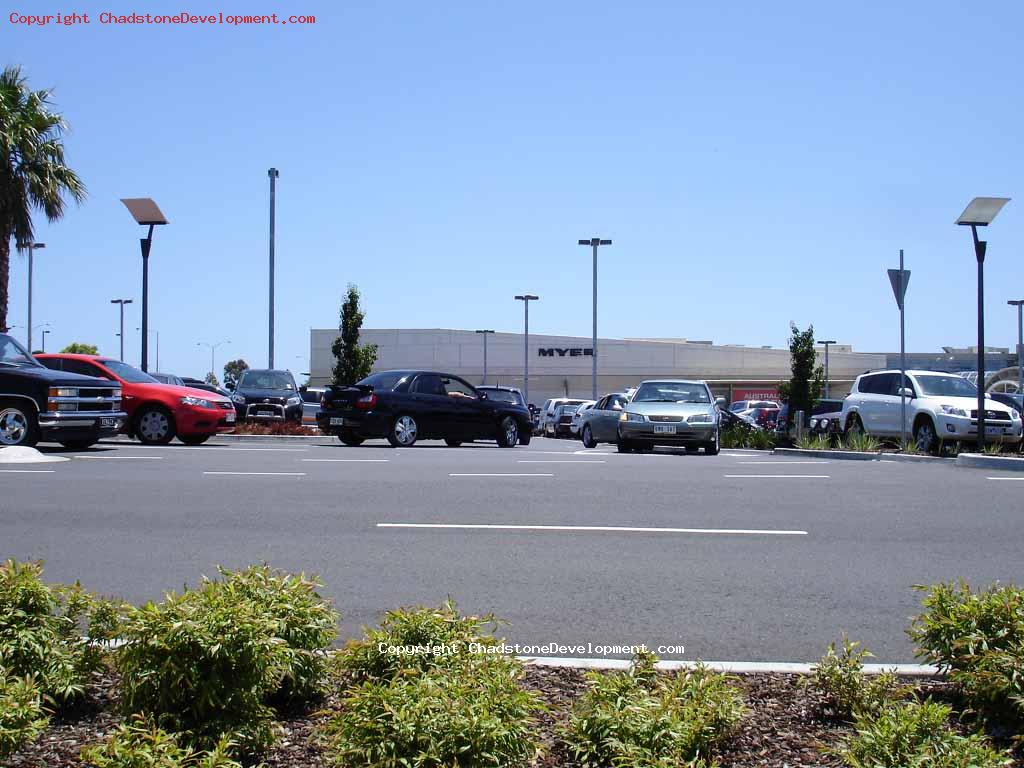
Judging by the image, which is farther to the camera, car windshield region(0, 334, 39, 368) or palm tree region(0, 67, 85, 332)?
palm tree region(0, 67, 85, 332)

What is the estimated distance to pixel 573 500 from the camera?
10352mm

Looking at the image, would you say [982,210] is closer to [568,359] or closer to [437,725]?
[437,725]

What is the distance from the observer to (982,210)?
744 inches

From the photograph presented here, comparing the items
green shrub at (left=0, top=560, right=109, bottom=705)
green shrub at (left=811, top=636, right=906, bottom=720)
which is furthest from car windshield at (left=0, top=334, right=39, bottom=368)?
green shrub at (left=811, top=636, right=906, bottom=720)

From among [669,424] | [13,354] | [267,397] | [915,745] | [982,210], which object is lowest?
[915,745]

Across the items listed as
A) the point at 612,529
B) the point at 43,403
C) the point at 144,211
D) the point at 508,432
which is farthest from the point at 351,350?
the point at 612,529

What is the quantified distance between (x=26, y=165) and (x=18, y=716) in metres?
24.3

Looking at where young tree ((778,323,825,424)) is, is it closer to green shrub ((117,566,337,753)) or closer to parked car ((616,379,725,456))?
parked car ((616,379,725,456))

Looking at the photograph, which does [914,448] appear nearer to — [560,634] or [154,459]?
[154,459]

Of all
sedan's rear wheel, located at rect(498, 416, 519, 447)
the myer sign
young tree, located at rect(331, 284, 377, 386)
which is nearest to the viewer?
sedan's rear wheel, located at rect(498, 416, 519, 447)

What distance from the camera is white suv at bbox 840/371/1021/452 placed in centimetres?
1908

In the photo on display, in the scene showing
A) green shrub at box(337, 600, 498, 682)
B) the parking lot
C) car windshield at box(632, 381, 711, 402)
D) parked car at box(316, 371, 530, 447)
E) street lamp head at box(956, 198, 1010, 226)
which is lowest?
the parking lot

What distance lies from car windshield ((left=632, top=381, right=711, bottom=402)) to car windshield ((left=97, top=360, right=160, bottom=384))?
9.68 m

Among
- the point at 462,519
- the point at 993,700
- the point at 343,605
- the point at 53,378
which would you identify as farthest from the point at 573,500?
the point at 53,378
